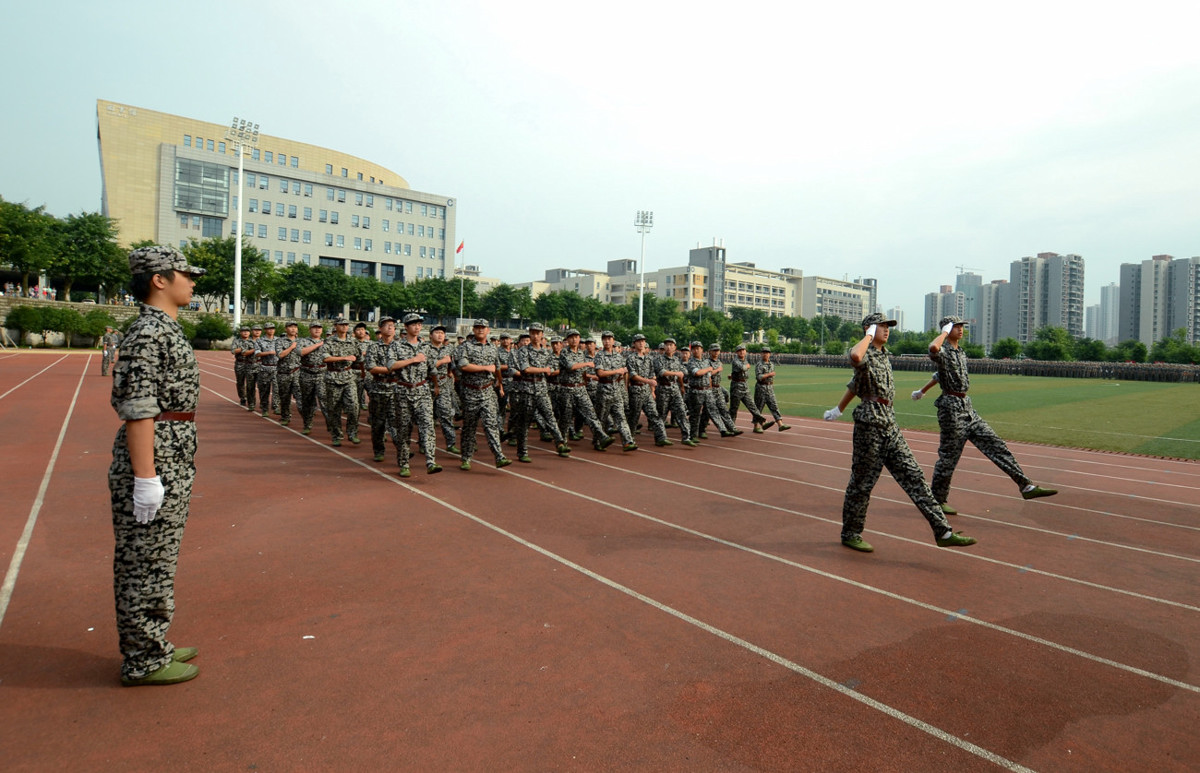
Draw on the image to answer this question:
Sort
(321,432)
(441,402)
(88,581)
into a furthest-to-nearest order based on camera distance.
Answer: (321,432) < (441,402) < (88,581)

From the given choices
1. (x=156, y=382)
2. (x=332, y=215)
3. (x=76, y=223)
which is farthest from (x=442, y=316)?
(x=156, y=382)

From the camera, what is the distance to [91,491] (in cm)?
785

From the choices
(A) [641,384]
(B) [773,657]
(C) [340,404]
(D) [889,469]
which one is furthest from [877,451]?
(C) [340,404]

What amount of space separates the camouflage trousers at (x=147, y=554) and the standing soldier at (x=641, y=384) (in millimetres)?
9834

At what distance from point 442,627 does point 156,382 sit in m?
2.25

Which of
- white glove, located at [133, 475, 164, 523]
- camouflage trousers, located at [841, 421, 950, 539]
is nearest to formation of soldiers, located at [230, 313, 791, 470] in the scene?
camouflage trousers, located at [841, 421, 950, 539]

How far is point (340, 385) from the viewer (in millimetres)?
12250

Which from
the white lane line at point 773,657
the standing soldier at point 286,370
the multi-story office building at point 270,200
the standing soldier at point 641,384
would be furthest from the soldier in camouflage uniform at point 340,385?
the multi-story office building at point 270,200

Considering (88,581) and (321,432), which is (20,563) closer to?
(88,581)

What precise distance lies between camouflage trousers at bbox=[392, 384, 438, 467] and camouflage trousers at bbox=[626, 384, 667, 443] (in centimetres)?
485

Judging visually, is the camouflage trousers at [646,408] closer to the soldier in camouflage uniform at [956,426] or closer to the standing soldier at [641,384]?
the standing soldier at [641,384]

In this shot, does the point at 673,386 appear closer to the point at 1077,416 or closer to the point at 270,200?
the point at 1077,416

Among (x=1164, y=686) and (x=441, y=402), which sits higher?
(x=441, y=402)

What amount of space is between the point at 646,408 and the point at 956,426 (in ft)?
20.8
